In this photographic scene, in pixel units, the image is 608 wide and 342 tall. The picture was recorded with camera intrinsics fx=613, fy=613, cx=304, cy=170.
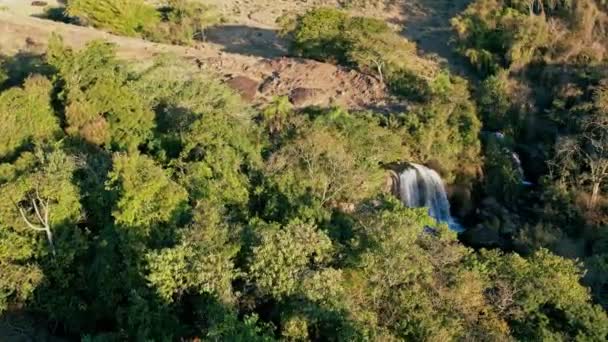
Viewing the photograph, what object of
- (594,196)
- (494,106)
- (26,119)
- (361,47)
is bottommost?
(594,196)

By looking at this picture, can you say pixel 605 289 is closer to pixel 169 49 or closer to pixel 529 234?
pixel 529 234

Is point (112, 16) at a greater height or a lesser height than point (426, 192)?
greater

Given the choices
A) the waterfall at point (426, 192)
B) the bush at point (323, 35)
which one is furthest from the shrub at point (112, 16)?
the waterfall at point (426, 192)

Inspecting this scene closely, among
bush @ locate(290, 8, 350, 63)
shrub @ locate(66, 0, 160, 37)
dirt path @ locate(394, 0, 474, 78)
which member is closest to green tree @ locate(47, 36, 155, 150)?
bush @ locate(290, 8, 350, 63)

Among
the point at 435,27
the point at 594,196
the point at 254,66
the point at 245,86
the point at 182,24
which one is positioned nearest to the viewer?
the point at 594,196

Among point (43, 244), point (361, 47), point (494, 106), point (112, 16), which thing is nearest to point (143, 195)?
point (43, 244)

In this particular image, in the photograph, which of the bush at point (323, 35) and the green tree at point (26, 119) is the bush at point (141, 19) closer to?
the bush at point (323, 35)

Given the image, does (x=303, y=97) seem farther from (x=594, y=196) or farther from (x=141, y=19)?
(x=594, y=196)
